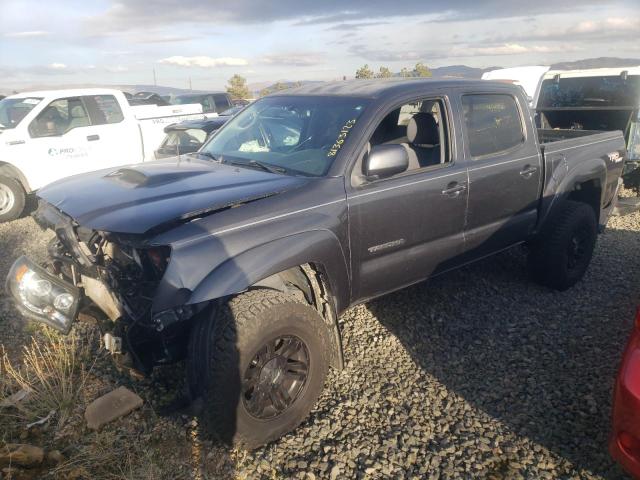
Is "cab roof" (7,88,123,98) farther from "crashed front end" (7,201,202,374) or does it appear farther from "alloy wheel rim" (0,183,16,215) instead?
"crashed front end" (7,201,202,374)

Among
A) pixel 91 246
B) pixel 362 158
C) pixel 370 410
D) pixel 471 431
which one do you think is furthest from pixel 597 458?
pixel 91 246

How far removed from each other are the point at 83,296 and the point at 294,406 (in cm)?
140

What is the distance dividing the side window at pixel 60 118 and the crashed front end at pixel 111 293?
5.51 metres

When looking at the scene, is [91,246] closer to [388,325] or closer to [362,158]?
[362,158]

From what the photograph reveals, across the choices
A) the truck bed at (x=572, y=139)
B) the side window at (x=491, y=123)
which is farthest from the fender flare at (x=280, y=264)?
the truck bed at (x=572, y=139)

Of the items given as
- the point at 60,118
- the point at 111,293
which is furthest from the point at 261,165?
the point at 60,118

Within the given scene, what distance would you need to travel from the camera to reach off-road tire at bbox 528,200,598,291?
171 inches

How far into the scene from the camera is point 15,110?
25.7 feet

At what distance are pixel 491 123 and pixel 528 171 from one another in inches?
19.9

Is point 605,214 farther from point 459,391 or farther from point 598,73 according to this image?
point 598,73

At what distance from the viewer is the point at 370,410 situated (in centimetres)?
306

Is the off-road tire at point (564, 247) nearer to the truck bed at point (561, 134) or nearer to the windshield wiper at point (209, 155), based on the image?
the truck bed at point (561, 134)

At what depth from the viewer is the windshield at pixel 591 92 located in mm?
7590

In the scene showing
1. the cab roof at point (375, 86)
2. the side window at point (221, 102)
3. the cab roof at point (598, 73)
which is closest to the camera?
the cab roof at point (375, 86)
